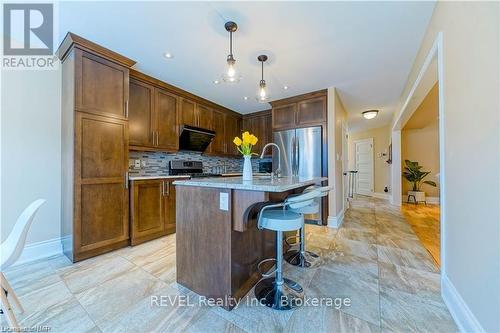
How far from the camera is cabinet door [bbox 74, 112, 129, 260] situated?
2.16m

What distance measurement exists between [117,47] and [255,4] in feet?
5.55

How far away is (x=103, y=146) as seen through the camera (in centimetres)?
236

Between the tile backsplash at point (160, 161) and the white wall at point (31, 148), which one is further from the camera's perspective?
the tile backsplash at point (160, 161)

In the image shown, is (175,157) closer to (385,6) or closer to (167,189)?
(167,189)

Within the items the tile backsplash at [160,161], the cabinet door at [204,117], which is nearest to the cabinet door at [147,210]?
the tile backsplash at [160,161]

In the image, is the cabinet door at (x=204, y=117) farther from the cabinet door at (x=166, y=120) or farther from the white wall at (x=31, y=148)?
the white wall at (x=31, y=148)

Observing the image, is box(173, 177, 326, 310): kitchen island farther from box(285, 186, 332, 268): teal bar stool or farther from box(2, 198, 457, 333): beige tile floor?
box(285, 186, 332, 268): teal bar stool

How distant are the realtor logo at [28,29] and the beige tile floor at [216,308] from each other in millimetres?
2400

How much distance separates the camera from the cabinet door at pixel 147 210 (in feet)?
8.57

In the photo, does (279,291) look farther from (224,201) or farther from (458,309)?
(458,309)

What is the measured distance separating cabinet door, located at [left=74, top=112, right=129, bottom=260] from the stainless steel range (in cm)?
117

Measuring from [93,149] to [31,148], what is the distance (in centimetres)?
68

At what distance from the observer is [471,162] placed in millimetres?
1187


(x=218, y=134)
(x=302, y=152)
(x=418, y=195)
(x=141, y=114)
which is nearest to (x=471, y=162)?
(x=302, y=152)
